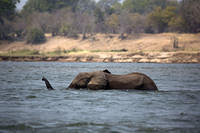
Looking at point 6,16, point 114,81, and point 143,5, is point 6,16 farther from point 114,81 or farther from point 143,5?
point 114,81

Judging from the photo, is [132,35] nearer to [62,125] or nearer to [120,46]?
[120,46]

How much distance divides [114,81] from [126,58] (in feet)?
152

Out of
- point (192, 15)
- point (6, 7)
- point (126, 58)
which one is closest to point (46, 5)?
point (6, 7)

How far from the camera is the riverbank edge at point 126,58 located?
186ft

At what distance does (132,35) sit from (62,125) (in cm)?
7439

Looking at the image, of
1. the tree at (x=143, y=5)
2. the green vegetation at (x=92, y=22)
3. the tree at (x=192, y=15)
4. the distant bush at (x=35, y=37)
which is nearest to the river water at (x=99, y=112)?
the tree at (x=192, y=15)

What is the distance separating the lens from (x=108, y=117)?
382 inches

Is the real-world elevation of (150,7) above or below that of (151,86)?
above

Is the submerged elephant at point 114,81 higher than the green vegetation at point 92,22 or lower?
lower

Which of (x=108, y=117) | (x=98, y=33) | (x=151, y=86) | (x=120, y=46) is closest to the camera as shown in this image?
(x=108, y=117)

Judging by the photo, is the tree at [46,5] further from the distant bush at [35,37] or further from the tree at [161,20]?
the tree at [161,20]

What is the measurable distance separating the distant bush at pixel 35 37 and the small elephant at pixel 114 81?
2793 inches

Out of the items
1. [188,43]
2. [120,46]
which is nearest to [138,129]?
[188,43]

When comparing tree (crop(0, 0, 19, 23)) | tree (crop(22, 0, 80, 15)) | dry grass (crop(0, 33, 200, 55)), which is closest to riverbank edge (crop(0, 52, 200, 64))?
dry grass (crop(0, 33, 200, 55))
